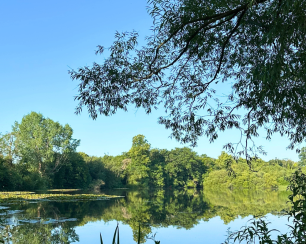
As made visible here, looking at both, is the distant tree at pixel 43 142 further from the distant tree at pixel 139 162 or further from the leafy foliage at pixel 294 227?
the leafy foliage at pixel 294 227

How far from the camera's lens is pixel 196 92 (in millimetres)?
7090

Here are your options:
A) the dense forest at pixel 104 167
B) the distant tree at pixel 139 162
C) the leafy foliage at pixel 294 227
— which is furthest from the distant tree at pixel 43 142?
the leafy foliage at pixel 294 227

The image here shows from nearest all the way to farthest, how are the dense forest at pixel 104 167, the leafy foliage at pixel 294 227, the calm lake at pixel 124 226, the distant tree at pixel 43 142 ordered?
the leafy foliage at pixel 294 227 < the calm lake at pixel 124 226 < the dense forest at pixel 104 167 < the distant tree at pixel 43 142

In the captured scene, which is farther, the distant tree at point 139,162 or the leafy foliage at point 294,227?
the distant tree at point 139,162

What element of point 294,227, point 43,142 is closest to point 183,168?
point 43,142

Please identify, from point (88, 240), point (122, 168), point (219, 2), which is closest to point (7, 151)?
point (122, 168)

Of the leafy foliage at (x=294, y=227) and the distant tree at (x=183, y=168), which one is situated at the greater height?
the distant tree at (x=183, y=168)

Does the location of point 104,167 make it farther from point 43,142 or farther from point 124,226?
point 124,226

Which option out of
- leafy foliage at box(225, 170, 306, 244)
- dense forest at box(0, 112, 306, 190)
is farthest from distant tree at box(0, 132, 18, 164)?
leafy foliage at box(225, 170, 306, 244)

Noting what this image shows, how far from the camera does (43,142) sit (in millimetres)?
35312

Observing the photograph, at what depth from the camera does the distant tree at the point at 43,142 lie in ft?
111

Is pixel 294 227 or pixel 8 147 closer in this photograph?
pixel 294 227

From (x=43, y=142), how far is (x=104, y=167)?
1167cm

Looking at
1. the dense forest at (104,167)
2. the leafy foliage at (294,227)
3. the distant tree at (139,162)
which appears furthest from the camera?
the distant tree at (139,162)
